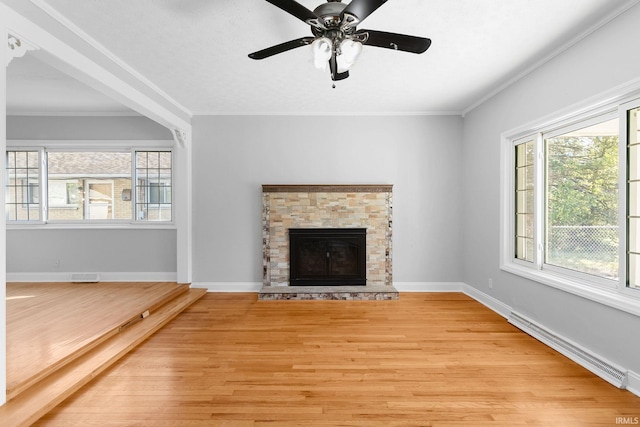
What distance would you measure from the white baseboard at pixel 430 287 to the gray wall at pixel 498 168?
20cm

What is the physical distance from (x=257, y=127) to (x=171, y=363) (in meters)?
3.42

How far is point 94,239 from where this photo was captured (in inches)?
205

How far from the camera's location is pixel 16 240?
16.9 ft

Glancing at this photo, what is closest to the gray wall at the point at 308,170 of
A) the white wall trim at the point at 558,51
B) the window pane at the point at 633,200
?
the white wall trim at the point at 558,51

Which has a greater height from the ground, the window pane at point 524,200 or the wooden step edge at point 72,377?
the window pane at point 524,200

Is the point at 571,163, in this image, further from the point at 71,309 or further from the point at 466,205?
the point at 71,309

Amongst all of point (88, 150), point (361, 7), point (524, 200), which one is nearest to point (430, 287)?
point (524, 200)

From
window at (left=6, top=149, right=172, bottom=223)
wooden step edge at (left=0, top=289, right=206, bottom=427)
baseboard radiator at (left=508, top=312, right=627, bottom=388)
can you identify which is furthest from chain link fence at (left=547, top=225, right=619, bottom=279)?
window at (left=6, top=149, right=172, bottom=223)

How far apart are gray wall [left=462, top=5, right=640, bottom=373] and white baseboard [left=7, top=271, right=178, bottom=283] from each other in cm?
458

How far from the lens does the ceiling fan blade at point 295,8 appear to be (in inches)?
71.4

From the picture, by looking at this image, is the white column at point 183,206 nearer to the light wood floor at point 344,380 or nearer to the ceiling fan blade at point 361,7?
the light wood floor at point 344,380

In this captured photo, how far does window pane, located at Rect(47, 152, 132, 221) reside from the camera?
5.31 meters

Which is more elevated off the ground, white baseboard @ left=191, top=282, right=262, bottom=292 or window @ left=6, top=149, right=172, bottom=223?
window @ left=6, top=149, right=172, bottom=223

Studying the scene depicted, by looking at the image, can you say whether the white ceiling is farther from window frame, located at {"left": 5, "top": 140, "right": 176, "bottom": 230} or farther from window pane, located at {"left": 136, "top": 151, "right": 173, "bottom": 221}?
window pane, located at {"left": 136, "top": 151, "right": 173, "bottom": 221}
